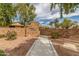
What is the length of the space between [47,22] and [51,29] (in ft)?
0.22

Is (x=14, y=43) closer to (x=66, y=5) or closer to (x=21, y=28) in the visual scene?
(x=21, y=28)

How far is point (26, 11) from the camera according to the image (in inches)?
103

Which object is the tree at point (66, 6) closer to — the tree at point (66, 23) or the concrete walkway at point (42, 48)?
the tree at point (66, 23)

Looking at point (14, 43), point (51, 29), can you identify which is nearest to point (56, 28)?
point (51, 29)

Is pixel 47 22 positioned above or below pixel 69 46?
above

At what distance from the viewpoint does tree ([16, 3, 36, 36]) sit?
8.43ft

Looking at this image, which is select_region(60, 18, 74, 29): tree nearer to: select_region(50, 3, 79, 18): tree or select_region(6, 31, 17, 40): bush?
select_region(50, 3, 79, 18): tree

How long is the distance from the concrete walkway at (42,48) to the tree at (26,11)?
178mm

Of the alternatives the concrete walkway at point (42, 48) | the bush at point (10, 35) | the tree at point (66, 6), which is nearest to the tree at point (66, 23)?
the tree at point (66, 6)

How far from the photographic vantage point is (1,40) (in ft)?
8.42

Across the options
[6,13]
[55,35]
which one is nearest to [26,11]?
[6,13]

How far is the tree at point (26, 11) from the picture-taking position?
101 inches

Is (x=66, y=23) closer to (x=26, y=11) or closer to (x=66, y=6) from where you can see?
(x=66, y=6)

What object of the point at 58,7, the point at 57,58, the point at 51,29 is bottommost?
the point at 57,58
